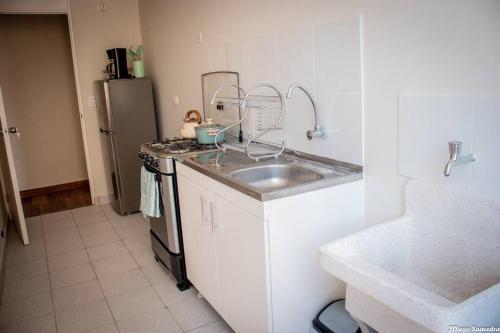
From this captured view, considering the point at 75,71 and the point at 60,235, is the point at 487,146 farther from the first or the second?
the point at 75,71

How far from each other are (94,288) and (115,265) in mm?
333

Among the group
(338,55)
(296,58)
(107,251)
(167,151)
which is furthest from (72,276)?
(338,55)

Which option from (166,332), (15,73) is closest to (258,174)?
(166,332)

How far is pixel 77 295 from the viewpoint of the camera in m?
2.79

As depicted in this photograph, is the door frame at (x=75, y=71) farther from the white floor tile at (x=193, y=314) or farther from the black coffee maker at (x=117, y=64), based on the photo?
the white floor tile at (x=193, y=314)

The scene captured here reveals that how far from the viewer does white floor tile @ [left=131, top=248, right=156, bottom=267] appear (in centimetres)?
320

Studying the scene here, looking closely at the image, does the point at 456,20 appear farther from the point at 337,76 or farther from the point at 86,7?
the point at 86,7

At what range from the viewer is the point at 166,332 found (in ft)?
7.69

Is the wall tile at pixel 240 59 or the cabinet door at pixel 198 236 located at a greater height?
the wall tile at pixel 240 59

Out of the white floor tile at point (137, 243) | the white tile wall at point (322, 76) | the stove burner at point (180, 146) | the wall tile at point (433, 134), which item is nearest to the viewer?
the wall tile at point (433, 134)

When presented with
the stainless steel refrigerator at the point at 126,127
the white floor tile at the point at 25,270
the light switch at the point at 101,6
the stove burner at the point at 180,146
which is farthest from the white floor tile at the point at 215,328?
the light switch at the point at 101,6

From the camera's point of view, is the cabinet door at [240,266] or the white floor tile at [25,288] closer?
the cabinet door at [240,266]

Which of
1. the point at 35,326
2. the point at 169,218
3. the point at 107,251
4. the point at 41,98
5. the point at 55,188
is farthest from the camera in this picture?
the point at 55,188

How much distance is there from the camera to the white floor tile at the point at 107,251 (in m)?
3.37
